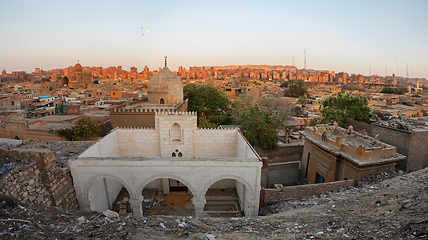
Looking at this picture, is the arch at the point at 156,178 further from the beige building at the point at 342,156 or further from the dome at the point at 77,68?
the dome at the point at 77,68

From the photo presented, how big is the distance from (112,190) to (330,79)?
144 meters

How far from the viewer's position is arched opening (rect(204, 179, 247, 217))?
1132cm

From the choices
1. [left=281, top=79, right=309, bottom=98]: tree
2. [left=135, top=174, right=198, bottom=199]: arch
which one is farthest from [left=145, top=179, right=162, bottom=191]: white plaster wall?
[left=281, top=79, right=309, bottom=98]: tree

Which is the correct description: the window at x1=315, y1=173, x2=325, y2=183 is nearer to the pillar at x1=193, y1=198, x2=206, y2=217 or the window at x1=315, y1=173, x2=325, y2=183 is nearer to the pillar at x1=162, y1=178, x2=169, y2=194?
the pillar at x1=193, y1=198, x2=206, y2=217

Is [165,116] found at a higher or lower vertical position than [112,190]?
higher

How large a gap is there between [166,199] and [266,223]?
7269 mm

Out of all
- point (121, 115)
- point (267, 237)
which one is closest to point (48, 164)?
point (267, 237)

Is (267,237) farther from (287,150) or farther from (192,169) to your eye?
(287,150)

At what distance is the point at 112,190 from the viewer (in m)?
12.4

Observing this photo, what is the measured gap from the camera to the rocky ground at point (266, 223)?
5391 millimetres

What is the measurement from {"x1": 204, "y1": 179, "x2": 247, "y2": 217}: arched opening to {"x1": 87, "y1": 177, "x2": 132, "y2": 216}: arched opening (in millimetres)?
3909

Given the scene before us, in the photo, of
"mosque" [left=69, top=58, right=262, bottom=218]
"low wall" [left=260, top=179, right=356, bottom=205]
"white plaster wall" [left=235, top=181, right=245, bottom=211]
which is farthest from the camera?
"white plaster wall" [left=235, top=181, right=245, bottom=211]

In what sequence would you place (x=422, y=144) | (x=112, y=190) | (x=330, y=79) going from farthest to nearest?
(x=330, y=79), (x=112, y=190), (x=422, y=144)

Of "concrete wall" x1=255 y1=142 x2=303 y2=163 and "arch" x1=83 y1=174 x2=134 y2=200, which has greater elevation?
"arch" x1=83 y1=174 x2=134 y2=200
